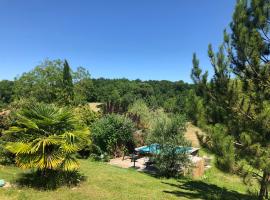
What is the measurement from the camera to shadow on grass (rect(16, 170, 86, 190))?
25.9ft

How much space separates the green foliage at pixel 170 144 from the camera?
12.9 meters

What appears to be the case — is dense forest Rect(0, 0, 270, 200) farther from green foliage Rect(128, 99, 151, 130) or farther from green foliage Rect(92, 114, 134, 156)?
green foliage Rect(128, 99, 151, 130)

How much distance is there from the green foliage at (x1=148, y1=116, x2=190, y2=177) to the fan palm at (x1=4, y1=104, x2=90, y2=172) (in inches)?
207

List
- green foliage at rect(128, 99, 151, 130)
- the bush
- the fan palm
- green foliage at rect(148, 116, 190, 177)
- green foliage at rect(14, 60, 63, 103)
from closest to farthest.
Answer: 1. the bush
2. the fan palm
3. green foliage at rect(148, 116, 190, 177)
4. green foliage at rect(128, 99, 151, 130)
5. green foliage at rect(14, 60, 63, 103)

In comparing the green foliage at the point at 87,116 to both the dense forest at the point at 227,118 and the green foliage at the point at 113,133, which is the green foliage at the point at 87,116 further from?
the dense forest at the point at 227,118

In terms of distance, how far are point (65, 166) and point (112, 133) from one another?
9630mm

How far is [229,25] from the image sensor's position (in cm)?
834

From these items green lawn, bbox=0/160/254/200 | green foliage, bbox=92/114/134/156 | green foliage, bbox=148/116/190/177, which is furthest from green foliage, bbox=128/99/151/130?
green lawn, bbox=0/160/254/200

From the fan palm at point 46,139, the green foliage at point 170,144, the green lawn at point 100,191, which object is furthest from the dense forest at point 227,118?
the green foliage at point 170,144

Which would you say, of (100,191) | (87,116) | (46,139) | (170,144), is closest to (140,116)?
(87,116)

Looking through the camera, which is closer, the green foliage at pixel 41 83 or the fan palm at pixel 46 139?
the fan palm at pixel 46 139

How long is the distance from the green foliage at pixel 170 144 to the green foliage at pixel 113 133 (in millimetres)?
4791

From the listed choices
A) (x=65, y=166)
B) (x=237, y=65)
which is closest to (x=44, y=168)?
(x=65, y=166)

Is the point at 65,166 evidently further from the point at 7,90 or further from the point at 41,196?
the point at 7,90
